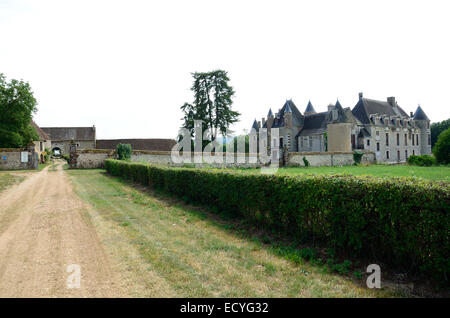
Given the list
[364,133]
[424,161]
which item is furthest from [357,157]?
[364,133]

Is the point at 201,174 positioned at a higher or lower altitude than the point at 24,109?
lower

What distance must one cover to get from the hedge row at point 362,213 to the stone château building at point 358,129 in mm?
37298

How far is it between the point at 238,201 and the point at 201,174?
2374 mm

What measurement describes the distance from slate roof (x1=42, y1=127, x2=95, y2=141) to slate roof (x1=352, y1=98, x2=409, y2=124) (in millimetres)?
53371

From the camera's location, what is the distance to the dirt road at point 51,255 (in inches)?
149

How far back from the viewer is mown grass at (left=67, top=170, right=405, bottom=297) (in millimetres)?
3801

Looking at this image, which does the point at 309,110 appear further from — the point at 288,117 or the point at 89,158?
the point at 89,158

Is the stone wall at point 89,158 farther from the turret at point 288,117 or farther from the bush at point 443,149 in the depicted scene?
the bush at point 443,149

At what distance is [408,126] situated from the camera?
52719 mm

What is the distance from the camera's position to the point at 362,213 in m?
4.51
